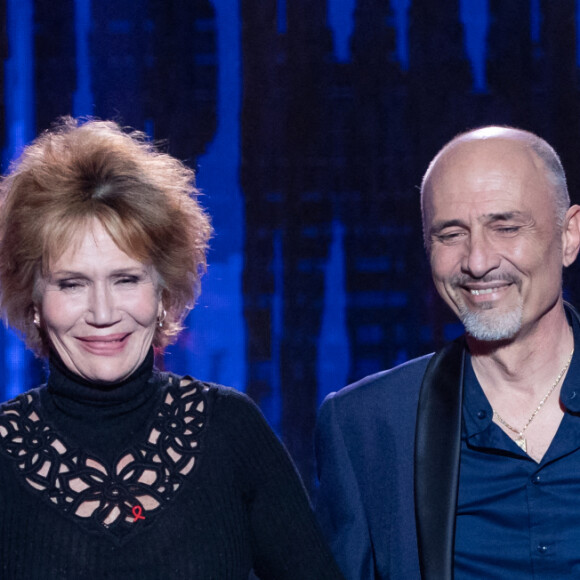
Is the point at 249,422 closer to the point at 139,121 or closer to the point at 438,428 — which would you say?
the point at 438,428

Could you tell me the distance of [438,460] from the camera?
2.06 m

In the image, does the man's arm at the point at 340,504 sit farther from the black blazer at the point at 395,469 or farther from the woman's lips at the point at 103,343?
the woman's lips at the point at 103,343

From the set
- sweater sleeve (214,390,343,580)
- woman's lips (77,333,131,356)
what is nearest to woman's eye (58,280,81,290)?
woman's lips (77,333,131,356)

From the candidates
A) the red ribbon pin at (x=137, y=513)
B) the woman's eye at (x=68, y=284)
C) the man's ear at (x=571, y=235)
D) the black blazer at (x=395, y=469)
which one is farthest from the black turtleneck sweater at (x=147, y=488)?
the man's ear at (x=571, y=235)

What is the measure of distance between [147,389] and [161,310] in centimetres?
19

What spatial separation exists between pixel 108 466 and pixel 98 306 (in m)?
0.36

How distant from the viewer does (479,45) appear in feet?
10.7

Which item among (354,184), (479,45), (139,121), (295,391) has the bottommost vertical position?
(295,391)

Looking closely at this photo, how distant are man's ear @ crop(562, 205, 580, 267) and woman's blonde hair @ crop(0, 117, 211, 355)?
90 cm

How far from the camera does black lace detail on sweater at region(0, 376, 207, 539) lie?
1.93 metres

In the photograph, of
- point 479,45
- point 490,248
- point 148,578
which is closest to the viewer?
point 148,578

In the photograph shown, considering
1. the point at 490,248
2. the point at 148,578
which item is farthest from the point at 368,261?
the point at 148,578

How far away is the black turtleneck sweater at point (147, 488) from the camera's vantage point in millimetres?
1895

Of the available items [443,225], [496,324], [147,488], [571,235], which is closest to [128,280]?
[147,488]
